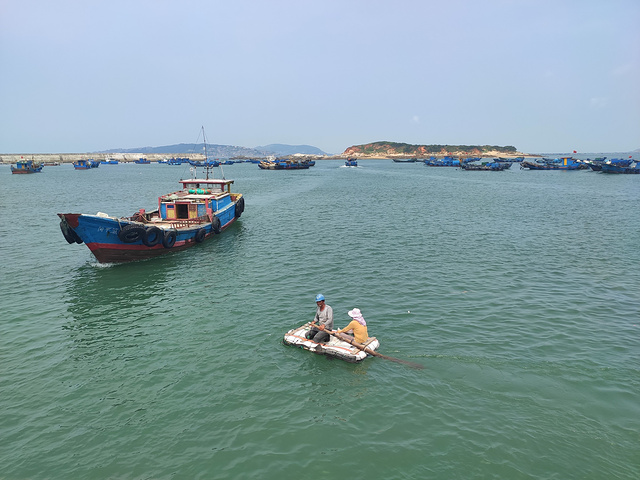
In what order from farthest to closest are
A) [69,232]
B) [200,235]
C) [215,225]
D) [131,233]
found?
[215,225] → [200,235] → [131,233] → [69,232]

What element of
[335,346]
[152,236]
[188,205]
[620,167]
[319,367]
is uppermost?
[620,167]

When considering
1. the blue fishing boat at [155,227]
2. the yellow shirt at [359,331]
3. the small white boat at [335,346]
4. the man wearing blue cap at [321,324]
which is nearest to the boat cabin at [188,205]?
the blue fishing boat at [155,227]

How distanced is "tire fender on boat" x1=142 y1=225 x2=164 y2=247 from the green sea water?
1293 mm

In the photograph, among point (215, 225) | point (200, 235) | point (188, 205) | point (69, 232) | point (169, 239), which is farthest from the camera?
point (215, 225)

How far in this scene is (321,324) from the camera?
1344 cm

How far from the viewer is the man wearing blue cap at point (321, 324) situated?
517 inches

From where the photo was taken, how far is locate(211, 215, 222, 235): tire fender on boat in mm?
30094

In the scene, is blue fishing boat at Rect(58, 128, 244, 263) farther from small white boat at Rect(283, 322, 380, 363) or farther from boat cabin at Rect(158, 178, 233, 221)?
small white boat at Rect(283, 322, 380, 363)

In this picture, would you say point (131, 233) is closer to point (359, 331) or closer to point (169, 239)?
point (169, 239)

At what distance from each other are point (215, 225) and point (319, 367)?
2059 cm

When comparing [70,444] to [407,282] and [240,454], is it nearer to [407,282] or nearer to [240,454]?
[240,454]

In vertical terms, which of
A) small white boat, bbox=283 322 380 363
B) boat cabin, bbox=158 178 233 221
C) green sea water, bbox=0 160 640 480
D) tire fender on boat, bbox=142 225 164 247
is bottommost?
green sea water, bbox=0 160 640 480

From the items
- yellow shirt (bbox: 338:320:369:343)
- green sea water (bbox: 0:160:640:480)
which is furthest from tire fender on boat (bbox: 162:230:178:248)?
yellow shirt (bbox: 338:320:369:343)

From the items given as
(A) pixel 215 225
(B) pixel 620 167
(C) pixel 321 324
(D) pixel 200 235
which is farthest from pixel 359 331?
(B) pixel 620 167
